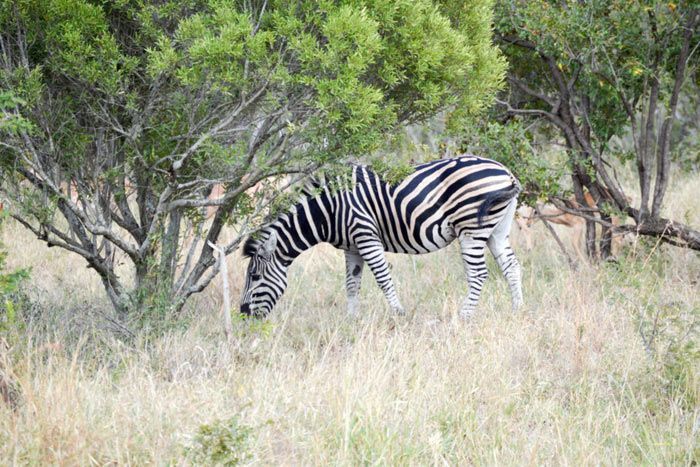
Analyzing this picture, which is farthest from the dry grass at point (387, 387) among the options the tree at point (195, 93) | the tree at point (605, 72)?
the tree at point (605, 72)

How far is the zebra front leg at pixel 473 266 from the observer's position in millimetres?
8469

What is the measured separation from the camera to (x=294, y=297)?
736 centimetres

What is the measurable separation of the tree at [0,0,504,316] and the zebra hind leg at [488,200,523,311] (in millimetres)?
1881

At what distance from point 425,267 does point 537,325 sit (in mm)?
3703

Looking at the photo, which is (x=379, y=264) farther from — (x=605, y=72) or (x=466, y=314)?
(x=605, y=72)

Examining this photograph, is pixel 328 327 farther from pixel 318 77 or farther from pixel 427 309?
pixel 318 77

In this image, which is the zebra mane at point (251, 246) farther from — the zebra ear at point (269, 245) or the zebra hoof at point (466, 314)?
the zebra hoof at point (466, 314)

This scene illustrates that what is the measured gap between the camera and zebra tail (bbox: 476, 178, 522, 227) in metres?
8.23

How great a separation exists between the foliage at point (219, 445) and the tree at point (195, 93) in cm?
245

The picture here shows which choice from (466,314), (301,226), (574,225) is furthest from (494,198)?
(574,225)

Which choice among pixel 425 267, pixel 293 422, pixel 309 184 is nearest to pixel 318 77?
pixel 309 184

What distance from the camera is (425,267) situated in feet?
36.2

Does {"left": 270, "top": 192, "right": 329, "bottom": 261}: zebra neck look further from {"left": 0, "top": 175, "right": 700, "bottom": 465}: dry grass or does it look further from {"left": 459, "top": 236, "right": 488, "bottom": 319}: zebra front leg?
{"left": 459, "top": 236, "right": 488, "bottom": 319}: zebra front leg

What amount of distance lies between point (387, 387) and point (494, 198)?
9.90 feet
